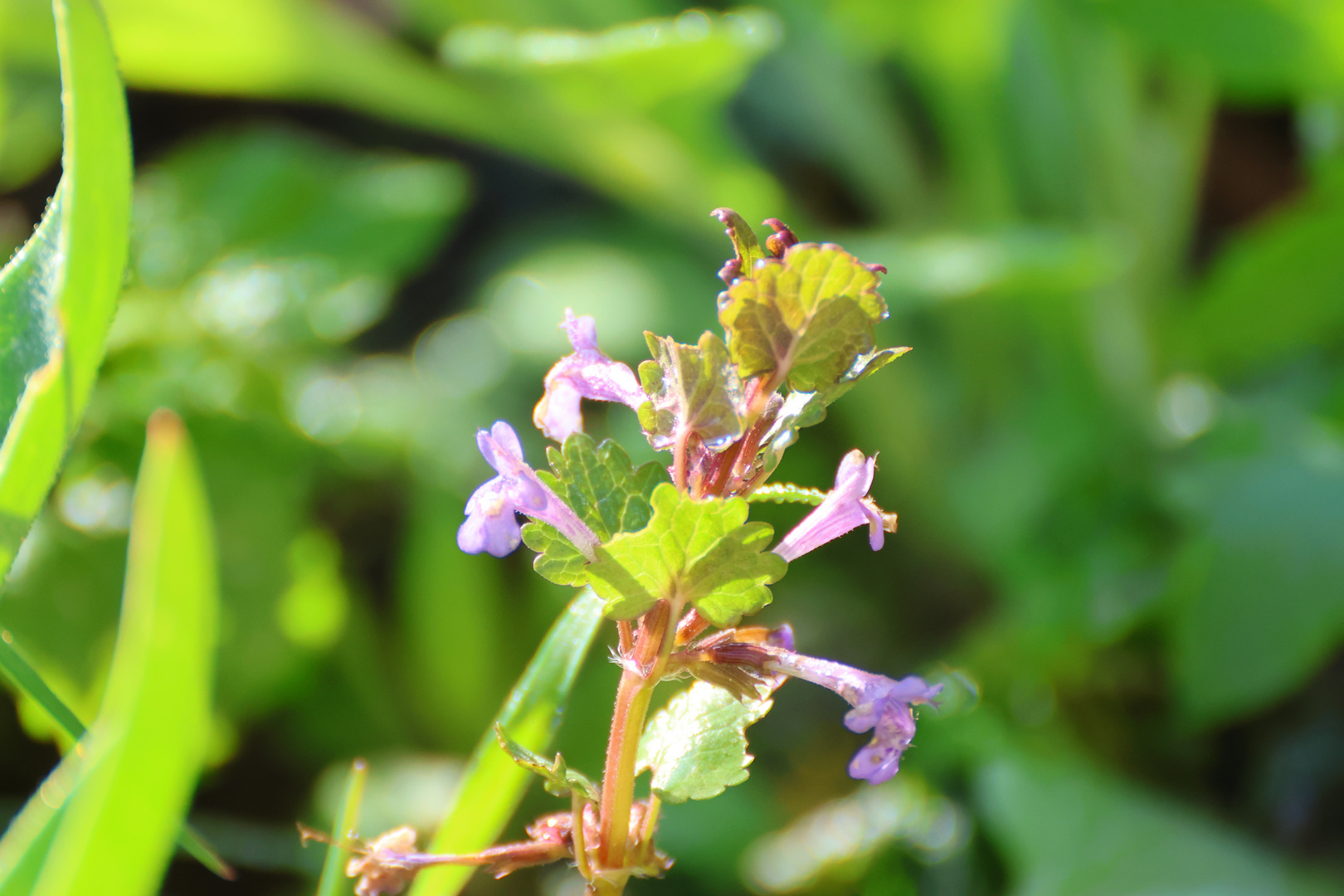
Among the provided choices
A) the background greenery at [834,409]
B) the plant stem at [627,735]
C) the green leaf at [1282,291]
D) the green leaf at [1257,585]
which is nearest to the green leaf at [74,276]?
the plant stem at [627,735]

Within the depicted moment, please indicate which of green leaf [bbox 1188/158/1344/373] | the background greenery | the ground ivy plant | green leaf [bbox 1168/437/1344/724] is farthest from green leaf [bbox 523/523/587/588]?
green leaf [bbox 1188/158/1344/373]

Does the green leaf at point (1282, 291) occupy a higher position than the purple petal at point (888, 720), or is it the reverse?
the green leaf at point (1282, 291)

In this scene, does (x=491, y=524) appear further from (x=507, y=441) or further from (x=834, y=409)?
(x=834, y=409)

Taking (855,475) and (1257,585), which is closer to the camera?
(855,475)

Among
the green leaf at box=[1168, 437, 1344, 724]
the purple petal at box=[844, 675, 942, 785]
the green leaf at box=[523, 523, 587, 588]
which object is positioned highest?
the green leaf at box=[1168, 437, 1344, 724]

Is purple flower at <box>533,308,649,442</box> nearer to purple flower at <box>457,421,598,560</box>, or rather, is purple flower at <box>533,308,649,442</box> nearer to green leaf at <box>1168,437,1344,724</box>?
purple flower at <box>457,421,598,560</box>

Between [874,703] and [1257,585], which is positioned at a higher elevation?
[1257,585]

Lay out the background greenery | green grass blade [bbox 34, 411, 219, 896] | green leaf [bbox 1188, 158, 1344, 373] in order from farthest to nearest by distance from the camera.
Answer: green leaf [bbox 1188, 158, 1344, 373] < the background greenery < green grass blade [bbox 34, 411, 219, 896]

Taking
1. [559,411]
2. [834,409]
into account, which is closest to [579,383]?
[559,411]

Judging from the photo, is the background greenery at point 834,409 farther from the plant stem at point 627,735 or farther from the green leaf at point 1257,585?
the plant stem at point 627,735
